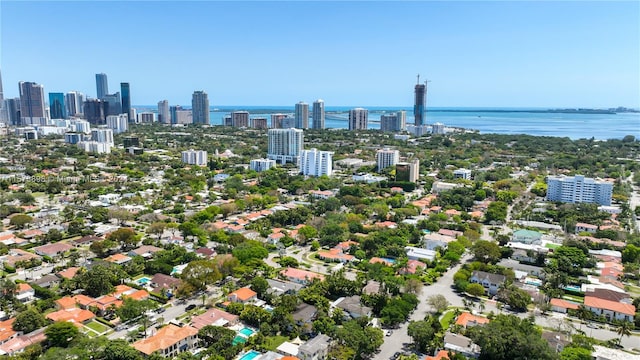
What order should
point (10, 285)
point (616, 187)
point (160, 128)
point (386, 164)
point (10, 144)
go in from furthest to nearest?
point (160, 128)
point (10, 144)
point (386, 164)
point (616, 187)
point (10, 285)

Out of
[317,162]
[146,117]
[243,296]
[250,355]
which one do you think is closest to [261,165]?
[317,162]

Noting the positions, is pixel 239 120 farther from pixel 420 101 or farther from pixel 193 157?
pixel 193 157

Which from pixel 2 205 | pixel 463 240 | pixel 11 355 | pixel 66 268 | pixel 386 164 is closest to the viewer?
pixel 11 355

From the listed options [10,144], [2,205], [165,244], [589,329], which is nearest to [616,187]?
[589,329]

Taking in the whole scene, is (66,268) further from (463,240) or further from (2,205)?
(463,240)

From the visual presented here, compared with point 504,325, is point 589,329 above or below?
below

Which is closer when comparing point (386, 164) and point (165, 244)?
point (165, 244)

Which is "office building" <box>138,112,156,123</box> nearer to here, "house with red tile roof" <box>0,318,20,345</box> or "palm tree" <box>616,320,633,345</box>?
"house with red tile roof" <box>0,318,20,345</box>
